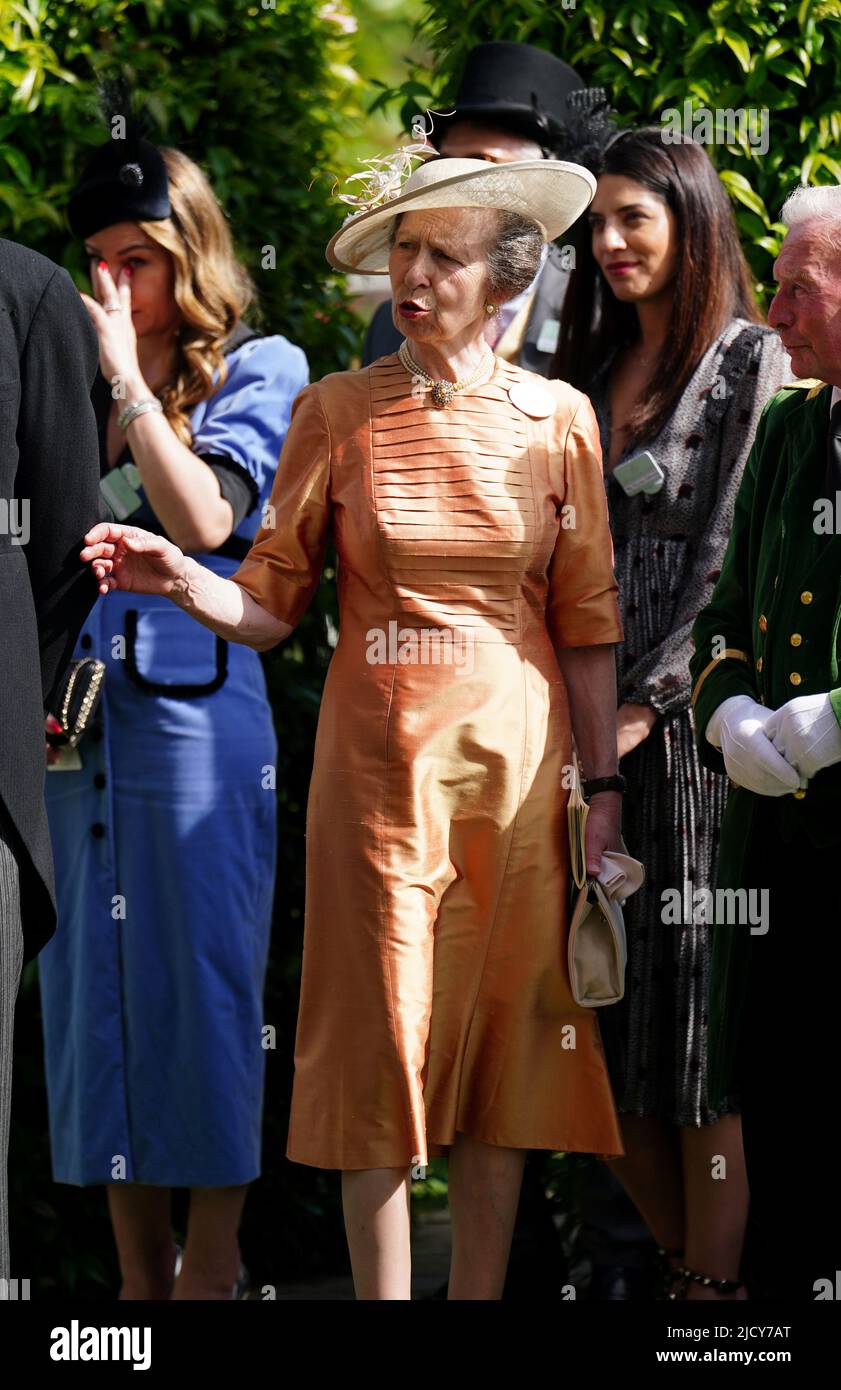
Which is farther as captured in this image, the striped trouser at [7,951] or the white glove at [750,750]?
the white glove at [750,750]

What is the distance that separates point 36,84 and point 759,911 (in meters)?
2.61

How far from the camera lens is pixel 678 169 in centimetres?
408

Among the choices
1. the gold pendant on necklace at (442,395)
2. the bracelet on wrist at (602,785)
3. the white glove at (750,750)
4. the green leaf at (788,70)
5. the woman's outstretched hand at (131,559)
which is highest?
the green leaf at (788,70)

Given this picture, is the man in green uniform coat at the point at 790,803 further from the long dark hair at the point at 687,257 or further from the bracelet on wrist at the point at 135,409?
the bracelet on wrist at the point at 135,409

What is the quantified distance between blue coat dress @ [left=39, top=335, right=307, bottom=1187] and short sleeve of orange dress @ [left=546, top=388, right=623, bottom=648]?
36.5 inches

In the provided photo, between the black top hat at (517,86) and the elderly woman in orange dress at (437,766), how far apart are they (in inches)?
37.8

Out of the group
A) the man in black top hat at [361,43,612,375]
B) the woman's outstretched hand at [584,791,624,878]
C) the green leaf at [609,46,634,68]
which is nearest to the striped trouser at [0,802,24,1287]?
the woman's outstretched hand at [584,791,624,878]

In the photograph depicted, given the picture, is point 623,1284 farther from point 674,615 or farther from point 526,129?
point 526,129

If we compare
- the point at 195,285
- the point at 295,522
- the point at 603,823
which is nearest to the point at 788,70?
the point at 195,285

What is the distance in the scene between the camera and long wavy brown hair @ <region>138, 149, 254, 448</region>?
427cm

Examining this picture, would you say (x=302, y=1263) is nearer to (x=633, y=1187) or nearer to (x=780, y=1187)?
(x=633, y=1187)

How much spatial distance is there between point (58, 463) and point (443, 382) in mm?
756

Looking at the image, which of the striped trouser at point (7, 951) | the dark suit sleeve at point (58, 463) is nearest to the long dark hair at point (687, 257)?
the dark suit sleeve at point (58, 463)

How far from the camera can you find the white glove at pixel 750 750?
312cm
